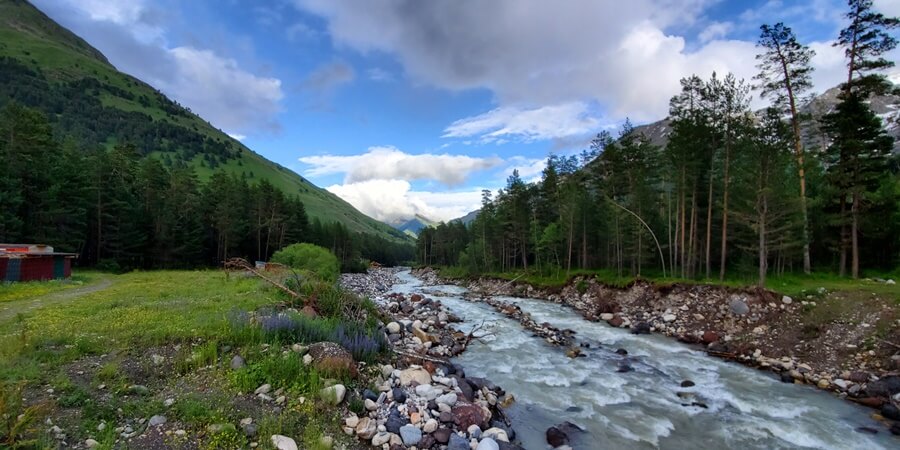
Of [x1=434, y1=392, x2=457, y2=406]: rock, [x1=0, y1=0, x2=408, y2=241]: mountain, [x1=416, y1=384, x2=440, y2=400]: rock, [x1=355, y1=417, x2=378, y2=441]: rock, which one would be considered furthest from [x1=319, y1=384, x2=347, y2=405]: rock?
[x1=0, y1=0, x2=408, y2=241]: mountain

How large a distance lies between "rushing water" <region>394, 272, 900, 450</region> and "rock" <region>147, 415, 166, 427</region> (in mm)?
7348

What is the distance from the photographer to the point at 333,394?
26.0 feet

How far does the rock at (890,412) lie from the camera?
10505 millimetres

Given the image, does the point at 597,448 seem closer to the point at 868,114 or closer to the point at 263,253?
the point at 868,114

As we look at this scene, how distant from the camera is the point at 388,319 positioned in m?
17.1

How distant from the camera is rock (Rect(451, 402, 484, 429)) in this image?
827cm

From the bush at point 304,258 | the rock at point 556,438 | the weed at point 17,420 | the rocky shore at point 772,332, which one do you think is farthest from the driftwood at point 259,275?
the bush at point 304,258

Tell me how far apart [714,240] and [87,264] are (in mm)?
63186

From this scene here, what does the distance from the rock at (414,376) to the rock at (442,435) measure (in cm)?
212

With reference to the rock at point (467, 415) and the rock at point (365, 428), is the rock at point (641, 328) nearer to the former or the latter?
the rock at point (467, 415)

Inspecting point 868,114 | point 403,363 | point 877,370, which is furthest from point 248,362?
point 868,114

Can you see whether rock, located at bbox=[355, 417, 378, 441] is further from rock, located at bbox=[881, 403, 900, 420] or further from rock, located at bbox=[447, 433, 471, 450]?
rock, located at bbox=[881, 403, 900, 420]

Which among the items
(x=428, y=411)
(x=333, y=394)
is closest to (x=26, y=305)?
(x=333, y=394)

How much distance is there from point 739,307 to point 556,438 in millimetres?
17307
